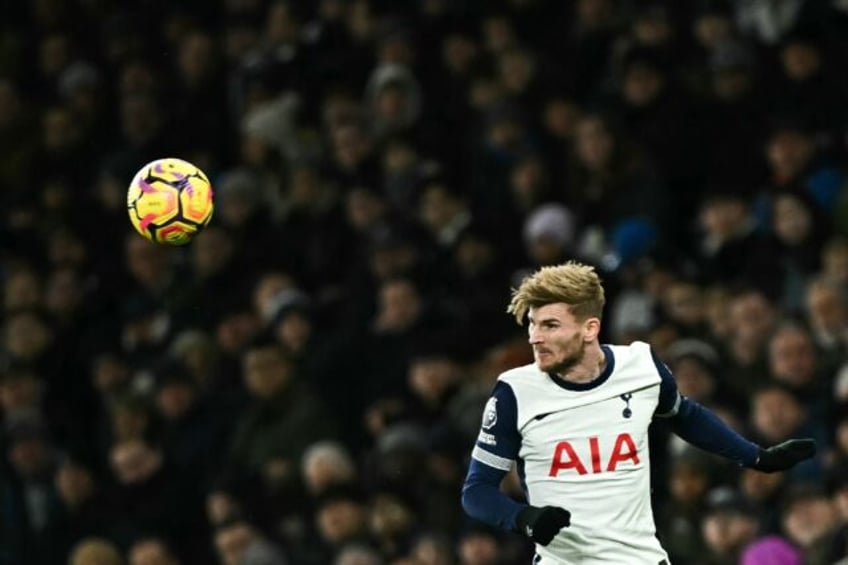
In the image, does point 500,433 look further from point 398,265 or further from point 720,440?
point 398,265

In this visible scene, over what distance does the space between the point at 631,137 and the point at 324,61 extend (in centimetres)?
287

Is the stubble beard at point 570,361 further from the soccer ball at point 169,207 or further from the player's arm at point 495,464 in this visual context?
the soccer ball at point 169,207

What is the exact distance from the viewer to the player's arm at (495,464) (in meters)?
6.89

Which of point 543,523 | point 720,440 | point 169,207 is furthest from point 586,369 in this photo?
point 169,207

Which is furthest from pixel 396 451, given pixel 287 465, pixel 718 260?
pixel 718 260

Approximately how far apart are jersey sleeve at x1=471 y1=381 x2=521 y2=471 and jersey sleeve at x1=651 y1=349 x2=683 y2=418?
0.56 meters

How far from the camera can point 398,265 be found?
12195mm

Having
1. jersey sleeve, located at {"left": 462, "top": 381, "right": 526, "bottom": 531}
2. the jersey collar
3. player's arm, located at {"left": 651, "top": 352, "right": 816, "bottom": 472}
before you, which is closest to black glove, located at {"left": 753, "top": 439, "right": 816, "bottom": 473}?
player's arm, located at {"left": 651, "top": 352, "right": 816, "bottom": 472}

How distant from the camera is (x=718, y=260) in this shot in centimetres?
1133

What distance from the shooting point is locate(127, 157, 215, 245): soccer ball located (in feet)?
29.4

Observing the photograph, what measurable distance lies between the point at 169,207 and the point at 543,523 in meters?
2.93

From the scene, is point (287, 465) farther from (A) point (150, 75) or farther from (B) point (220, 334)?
(A) point (150, 75)

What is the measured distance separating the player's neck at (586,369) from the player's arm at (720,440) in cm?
26

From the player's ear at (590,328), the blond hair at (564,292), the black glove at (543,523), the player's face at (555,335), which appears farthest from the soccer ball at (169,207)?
the black glove at (543,523)
